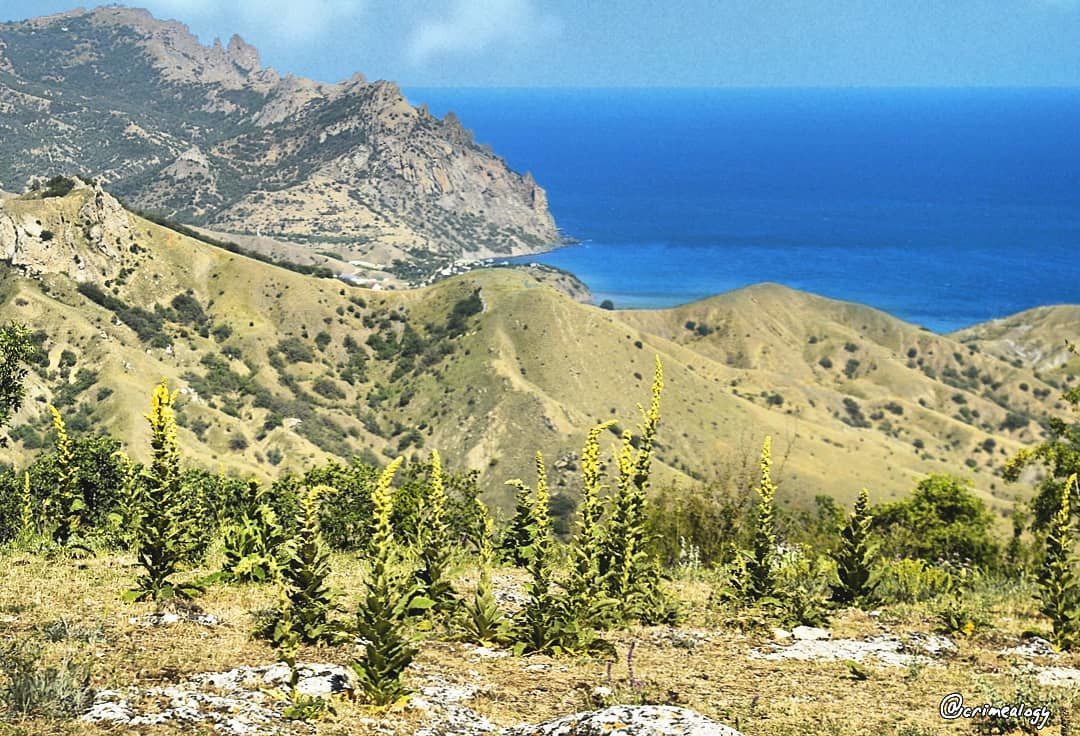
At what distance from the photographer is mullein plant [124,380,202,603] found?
13.2 m

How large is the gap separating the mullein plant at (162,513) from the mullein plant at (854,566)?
1074 centimetres

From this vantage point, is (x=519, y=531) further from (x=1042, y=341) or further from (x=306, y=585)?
(x=1042, y=341)

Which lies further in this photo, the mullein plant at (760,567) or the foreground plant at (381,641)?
the mullein plant at (760,567)

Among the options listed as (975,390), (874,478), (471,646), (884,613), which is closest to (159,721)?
(471,646)

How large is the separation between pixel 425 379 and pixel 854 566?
393 ft

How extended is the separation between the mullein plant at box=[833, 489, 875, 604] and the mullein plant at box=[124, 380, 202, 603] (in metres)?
10.7

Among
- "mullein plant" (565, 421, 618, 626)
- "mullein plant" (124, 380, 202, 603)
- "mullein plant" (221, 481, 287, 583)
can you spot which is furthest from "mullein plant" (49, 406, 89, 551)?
"mullein plant" (565, 421, 618, 626)

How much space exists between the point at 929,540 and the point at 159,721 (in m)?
41.6

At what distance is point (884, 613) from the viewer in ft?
56.9

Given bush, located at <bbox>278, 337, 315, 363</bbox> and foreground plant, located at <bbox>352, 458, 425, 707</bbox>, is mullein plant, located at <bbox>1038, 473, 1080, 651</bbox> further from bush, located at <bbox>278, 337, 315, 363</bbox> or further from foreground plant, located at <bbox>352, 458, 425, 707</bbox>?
bush, located at <bbox>278, 337, 315, 363</bbox>

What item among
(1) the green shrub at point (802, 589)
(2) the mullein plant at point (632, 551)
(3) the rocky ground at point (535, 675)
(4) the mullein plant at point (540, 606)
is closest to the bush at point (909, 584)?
(1) the green shrub at point (802, 589)

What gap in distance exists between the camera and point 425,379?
136 meters

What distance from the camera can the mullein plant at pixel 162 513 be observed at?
13234mm

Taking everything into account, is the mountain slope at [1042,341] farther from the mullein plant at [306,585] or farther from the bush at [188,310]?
the mullein plant at [306,585]
